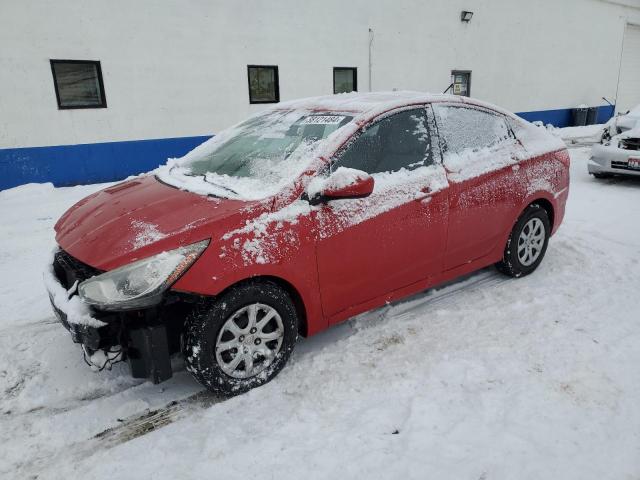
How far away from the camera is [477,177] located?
12.1 ft

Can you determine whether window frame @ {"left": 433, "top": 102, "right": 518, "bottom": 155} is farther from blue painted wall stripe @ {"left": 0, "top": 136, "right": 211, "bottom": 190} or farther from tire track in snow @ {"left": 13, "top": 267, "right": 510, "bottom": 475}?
blue painted wall stripe @ {"left": 0, "top": 136, "right": 211, "bottom": 190}

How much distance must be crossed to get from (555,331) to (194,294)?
8.39 feet

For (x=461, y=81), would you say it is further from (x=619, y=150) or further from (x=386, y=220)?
(x=386, y=220)

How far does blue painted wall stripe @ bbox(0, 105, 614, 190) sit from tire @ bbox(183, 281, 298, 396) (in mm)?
7230

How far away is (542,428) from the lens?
2500mm

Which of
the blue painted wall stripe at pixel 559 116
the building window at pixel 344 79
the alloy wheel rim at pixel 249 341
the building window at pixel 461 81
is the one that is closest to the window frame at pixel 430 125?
the alloy wheel rim at pixel 249 341

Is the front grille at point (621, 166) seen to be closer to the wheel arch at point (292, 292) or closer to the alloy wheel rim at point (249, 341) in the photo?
the wheel arch at point (292, 292)

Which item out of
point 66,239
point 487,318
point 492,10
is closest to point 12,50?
point 66,239

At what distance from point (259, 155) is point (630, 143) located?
740cm

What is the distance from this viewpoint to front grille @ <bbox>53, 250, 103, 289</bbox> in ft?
8.51

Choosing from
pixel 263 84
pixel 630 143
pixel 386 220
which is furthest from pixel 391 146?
pixel 263 84

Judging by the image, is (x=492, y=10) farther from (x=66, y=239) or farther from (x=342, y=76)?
(x=66, y=239)

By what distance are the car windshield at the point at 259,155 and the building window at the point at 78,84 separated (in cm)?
587

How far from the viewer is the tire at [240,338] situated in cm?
260
